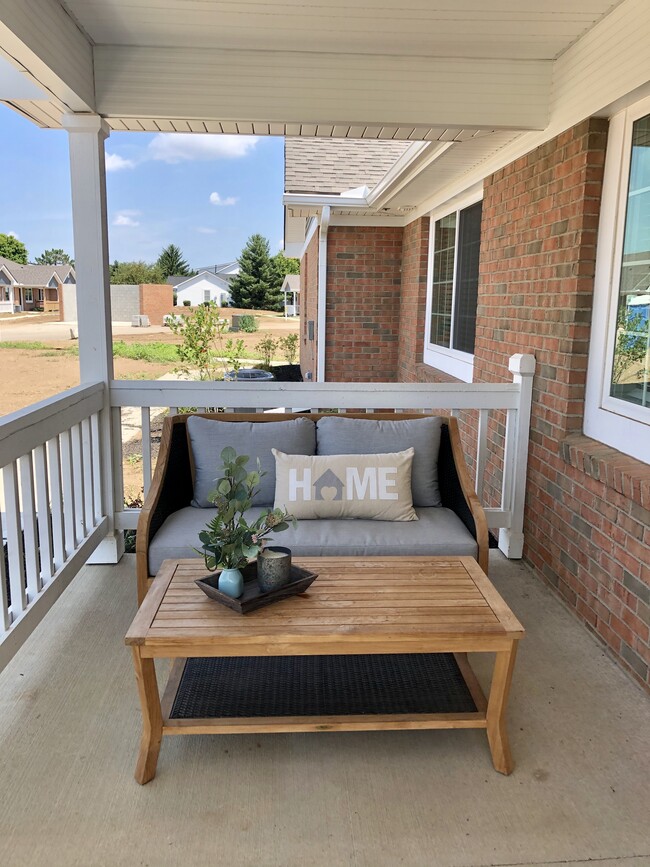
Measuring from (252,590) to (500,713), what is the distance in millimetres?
839

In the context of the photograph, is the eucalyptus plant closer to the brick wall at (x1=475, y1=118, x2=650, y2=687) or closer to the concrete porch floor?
the concrete porch floor

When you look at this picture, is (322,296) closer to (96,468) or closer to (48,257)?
(96,468)

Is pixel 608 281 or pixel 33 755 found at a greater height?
pixel 608 281

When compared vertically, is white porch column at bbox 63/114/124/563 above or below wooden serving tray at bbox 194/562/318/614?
above

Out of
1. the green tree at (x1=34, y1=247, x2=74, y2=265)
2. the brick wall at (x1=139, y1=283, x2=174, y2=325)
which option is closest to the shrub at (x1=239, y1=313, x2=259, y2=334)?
the brick wall at (x1=139, y1=283, x2=174, y2=325)

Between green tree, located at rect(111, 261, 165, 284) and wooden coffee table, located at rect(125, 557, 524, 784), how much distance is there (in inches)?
1122

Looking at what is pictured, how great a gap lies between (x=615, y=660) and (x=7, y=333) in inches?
852

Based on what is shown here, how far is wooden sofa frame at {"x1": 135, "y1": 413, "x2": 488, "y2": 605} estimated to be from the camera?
9.11ft

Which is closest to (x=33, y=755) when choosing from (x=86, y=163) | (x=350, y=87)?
(x=86, y=163)

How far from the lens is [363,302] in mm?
7496

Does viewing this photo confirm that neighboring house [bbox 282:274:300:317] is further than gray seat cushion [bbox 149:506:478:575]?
Yes

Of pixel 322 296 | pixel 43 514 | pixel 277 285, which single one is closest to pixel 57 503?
pixel 43 514

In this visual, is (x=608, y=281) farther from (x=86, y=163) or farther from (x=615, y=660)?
(x=86, y=163)

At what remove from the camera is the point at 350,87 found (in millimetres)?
3408
